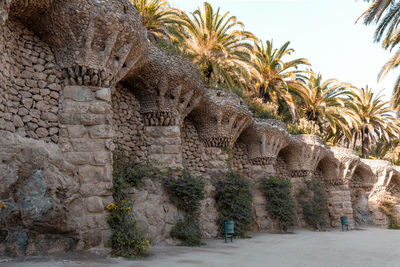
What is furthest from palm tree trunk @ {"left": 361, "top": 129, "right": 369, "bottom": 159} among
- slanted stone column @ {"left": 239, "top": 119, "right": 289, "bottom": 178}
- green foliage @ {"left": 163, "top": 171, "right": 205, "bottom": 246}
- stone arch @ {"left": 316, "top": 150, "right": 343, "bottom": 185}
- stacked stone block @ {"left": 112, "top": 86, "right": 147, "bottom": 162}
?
stacked stone block @ {"left": 112, "top": 86, "right": 147, "bottom": 162}

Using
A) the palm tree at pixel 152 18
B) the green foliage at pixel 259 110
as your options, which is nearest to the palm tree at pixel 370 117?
the green foliage at pixel 259 110

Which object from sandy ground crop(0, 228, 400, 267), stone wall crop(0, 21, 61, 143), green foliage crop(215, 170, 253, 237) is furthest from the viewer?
green foliage crop(215, 170, 253, 237)

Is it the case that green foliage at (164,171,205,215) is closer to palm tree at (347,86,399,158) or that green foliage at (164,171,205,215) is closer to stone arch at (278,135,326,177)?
stone arch at (278,135,326,177)

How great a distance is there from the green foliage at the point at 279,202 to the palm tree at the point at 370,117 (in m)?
14.1

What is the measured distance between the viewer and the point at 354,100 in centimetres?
2720

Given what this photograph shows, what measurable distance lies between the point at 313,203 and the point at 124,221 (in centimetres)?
1321

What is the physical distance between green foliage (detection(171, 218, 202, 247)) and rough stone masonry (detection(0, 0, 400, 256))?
229mm

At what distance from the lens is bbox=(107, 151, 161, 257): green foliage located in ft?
24.8

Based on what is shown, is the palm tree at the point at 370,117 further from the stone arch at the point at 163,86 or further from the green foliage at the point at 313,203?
the stone arch at the point at 163,86

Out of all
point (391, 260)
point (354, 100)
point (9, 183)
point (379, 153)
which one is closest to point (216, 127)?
point (391, 260)

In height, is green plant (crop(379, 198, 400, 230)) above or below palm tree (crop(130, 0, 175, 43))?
below

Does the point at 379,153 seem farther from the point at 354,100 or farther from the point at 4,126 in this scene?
the point at 4,126

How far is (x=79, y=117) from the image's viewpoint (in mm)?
8195

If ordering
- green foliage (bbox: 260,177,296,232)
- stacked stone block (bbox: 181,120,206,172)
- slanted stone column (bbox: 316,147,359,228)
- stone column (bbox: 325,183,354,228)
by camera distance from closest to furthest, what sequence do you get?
stacked stone block (bbox: 181,120,206,172) → green foliage (bbox: 260,177,296,232) → stone column (bbox: 325,183,354,228) → slanted stone column (bbox: 316,147,359,228)
